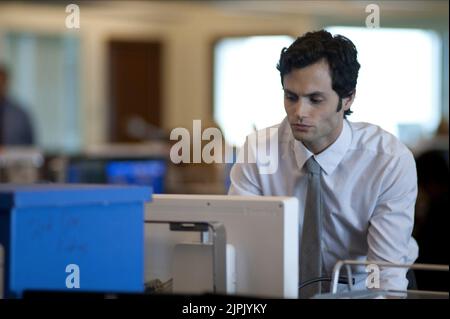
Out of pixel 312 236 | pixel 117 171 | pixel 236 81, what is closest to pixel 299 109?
pixel 312 236

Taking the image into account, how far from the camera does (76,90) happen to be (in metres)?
11.4

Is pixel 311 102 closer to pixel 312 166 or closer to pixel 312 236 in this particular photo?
pixel 312 166

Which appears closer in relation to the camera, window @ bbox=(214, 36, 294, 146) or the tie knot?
the tie knot

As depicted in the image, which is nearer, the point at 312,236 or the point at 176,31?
the point at 312,236

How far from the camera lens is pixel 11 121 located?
8070mm

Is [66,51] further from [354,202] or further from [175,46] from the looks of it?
[354,202]

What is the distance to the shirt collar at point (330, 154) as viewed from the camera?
7.39 feet

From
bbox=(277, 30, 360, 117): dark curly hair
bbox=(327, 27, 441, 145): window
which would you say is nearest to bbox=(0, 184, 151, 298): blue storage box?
bbox=(277, 30, 360, 117): dark curly hair

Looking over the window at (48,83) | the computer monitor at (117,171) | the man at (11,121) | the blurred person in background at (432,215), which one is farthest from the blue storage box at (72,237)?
the window at (48,83)

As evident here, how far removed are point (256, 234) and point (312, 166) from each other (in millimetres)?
519

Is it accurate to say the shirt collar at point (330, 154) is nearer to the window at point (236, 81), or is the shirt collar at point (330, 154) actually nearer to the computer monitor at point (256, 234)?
the computer monitor at point (256, 234)

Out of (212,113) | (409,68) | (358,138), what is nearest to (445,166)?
(358,138)

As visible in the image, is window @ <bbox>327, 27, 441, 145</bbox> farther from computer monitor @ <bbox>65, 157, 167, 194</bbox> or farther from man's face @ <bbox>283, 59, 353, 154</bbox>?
man's face @ <bbox>283, 59, 353, 154</bbox>

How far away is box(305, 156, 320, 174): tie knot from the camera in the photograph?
2.24m
